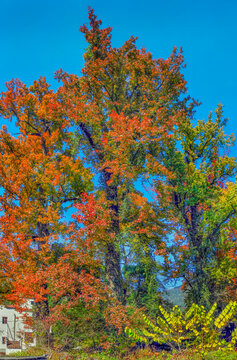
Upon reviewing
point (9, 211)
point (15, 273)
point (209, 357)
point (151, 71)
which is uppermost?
point (151, 71)

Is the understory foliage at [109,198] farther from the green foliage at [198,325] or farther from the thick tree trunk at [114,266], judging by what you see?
the green foliage at [198,325]

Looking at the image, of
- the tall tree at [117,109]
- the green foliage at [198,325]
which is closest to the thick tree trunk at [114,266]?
the tall tree at [117,109]

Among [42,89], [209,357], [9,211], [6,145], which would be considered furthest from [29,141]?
[209,357]

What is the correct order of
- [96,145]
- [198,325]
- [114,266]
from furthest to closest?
[96,145] < [114,266] < [198,325]

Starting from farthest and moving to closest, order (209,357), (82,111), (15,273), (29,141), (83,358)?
(29,141) → (82,111) → (15,273) → (83,358) → (209,357)

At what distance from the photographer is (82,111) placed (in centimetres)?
1634

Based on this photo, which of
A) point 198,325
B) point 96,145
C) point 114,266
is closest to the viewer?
point 198,325

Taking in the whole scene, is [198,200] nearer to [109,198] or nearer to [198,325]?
[109,198]

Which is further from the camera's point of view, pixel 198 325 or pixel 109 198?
pixel 109 198

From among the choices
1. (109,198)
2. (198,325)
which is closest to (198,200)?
(109,198)

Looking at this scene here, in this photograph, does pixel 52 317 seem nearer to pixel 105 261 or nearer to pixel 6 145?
pixel 105 261

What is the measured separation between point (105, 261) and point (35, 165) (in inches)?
249

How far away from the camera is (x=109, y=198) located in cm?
1675

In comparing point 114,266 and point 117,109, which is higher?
point 117,109
